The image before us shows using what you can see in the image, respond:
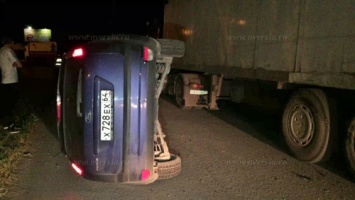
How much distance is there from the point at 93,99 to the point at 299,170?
3.27 metres

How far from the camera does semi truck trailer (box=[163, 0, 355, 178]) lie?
183 inches

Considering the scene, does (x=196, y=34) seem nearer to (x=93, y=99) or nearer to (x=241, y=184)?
(x=241, y=184)

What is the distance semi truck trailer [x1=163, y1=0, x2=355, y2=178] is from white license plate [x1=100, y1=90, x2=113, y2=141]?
2.82 m

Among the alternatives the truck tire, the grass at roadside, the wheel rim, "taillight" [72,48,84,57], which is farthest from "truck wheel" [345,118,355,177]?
the grass at roadside

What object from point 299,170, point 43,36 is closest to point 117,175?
point 299,170

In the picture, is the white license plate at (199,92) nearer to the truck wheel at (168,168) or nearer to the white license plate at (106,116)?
the truck wheel at (168,168)

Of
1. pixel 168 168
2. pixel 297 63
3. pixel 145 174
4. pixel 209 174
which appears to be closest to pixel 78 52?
pixel 145 174

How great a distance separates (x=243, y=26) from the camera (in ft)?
23.2

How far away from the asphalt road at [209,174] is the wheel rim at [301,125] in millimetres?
365

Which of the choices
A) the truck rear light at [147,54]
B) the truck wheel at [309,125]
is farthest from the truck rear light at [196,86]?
the truck rear light at [147,54]

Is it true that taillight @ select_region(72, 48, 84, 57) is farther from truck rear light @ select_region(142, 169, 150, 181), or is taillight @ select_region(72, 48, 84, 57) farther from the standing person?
the standing person

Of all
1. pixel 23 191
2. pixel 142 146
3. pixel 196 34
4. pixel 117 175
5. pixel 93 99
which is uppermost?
pixel 196 34

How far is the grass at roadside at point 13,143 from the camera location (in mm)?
4803

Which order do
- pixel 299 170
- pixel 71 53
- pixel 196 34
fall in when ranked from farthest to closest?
1. pixel 196 34
2. pixel 299 170
3. pixel 71 53
